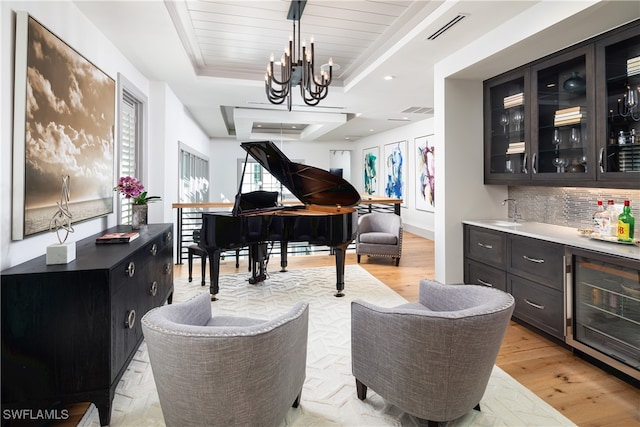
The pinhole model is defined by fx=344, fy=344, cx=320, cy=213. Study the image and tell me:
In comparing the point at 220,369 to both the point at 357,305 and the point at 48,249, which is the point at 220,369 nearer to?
the point at 357,305

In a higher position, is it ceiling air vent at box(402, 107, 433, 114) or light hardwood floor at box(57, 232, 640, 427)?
ceiling air vent at box(402, 107, 433, 114)

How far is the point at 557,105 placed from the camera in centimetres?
298

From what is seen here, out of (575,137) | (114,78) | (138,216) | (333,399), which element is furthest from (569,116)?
(114,78)

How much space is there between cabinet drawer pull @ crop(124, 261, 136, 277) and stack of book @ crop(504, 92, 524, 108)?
359cm

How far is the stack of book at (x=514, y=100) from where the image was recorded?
3.32 metres

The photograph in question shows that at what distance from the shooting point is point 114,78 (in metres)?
3.23

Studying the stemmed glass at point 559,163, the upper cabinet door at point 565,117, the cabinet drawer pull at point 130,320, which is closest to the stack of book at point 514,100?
the upper cabinet door at point 565,117

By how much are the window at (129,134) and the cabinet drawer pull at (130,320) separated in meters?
1.56

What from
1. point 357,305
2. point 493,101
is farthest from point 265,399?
point 493,101

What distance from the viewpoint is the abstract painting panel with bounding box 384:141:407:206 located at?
804 cm

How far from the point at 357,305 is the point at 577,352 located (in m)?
1.87

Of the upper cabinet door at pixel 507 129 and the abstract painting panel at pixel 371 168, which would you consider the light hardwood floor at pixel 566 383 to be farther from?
the abstract painting panel at pixel 371 168

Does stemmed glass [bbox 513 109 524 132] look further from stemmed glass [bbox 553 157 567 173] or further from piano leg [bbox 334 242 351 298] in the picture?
piano leg [bbox 334 242 351 298]

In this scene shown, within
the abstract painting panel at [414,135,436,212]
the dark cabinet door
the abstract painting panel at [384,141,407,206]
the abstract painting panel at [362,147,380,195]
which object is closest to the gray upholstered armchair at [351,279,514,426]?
the dark cabinet door
